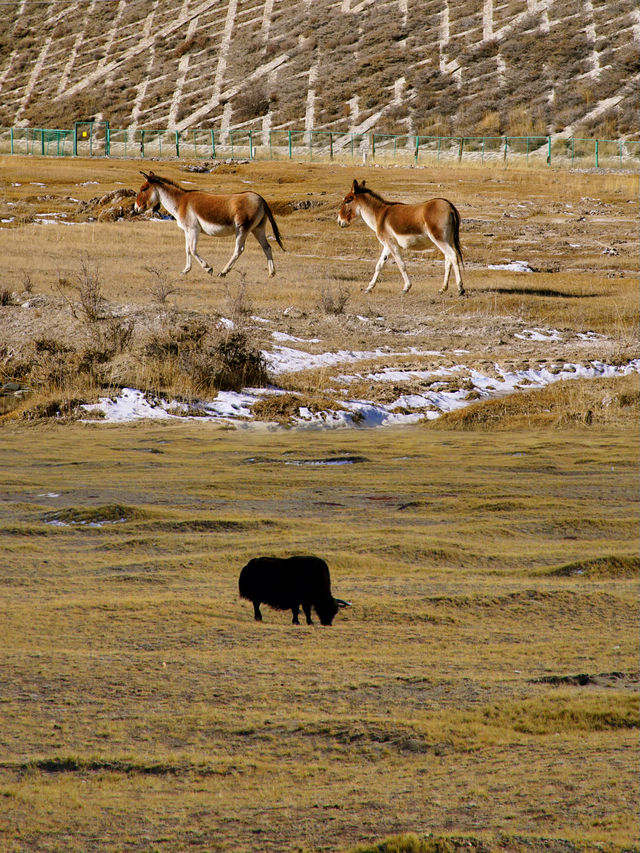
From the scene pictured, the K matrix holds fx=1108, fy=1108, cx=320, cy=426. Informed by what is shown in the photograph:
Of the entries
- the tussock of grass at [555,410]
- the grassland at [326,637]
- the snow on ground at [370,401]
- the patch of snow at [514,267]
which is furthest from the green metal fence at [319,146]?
the grassland at [326,637]

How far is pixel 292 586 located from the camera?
4215 mm

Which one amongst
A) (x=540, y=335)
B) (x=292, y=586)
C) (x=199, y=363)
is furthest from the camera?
(x=540, y=335)

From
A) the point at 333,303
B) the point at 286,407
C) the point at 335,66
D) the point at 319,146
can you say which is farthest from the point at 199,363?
the point at 335,66

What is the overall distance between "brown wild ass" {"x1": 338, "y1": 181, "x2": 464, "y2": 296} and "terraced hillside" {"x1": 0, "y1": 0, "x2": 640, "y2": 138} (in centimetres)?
3929

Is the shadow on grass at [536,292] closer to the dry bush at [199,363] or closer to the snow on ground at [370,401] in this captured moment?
the snow on ground at [370,401]

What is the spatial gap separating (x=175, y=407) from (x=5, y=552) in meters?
6.82

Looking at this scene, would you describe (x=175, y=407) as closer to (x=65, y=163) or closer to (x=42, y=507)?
(x=42, y=507)

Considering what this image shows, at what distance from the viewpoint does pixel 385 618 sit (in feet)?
14.9

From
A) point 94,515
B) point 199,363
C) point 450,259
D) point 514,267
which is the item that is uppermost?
point 514,267

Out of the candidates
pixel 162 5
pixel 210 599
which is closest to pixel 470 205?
pixel 210 599

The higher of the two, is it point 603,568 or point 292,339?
point 292,339

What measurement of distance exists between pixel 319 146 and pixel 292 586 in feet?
202

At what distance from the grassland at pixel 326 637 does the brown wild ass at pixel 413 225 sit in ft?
26.9

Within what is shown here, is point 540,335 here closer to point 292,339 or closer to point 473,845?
point 292,339
